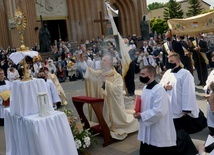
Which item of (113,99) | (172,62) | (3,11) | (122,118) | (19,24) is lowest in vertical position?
(122,118)

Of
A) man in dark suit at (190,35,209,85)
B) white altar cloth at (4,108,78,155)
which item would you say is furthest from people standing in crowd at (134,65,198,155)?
man in dark suit at (190,35,209,85)

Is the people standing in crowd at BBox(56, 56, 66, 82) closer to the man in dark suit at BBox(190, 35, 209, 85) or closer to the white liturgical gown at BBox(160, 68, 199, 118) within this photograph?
the man in dark suit at BBox(190, 35, 209, 85)

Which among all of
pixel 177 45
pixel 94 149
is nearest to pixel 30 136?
pixel 94 149

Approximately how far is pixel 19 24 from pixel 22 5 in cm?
2332

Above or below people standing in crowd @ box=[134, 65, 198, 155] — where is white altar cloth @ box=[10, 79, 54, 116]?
above

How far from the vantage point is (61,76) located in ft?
67.7

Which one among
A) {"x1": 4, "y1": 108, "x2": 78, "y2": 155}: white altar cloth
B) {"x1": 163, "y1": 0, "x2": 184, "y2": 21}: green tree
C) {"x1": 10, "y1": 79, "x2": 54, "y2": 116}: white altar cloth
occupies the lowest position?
{"x1": 4, "y1": 108, "x2": 78, "y2": 155}: white altar cloth

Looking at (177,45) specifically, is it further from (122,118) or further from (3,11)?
(3,11)

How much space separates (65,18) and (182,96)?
27.7m

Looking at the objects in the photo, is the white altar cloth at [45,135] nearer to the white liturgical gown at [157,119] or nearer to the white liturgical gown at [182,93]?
the white liturgical gown at [157,119]

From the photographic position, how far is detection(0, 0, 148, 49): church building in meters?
27.2

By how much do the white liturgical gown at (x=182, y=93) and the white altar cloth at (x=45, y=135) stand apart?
269 centimetres

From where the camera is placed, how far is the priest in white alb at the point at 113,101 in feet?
22.1

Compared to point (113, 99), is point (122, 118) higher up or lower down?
lower down
